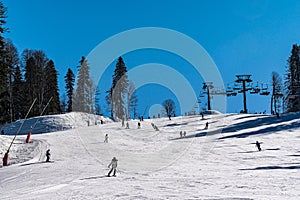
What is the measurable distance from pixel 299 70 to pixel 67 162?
59.4 meters

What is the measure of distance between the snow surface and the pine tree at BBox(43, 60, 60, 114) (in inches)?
839

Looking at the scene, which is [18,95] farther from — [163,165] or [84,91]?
[163,165]

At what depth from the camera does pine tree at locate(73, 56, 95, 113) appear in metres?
69.2

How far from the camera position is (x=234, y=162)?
24672 mm

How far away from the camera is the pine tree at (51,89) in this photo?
6512cm

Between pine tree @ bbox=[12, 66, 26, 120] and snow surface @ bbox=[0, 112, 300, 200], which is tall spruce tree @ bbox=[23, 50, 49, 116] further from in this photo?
snow surface @ bbox=[0, 112, 300, 200]

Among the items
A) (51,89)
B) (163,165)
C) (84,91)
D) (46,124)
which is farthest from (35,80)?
(163,165)

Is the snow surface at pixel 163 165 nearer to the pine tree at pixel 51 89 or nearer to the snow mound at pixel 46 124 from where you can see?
the snow mound at pixel 46 124

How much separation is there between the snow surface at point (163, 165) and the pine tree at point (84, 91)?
22.9 metres

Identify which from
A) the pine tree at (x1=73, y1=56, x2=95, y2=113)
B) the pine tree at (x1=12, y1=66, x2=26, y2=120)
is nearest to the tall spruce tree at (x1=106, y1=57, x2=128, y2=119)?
the pine tree at (x1=73, y1=56, x2=95, y2=113)

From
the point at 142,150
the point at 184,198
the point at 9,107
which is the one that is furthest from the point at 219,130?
the point at 9,107

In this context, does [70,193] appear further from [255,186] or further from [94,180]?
[255,186]

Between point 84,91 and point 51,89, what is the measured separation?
734cm

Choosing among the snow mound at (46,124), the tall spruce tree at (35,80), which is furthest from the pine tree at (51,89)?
the snow mound at (46,124)
